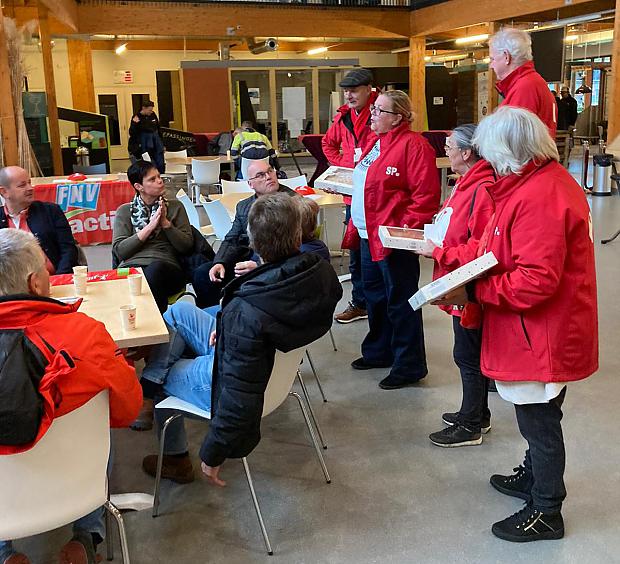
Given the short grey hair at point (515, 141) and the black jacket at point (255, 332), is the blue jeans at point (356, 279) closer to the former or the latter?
the black jacket at point (255, 332)

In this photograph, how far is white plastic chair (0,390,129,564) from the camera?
174cm

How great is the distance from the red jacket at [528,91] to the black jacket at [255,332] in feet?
6.81

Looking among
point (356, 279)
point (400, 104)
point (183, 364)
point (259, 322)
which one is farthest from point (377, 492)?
point (356, 279)

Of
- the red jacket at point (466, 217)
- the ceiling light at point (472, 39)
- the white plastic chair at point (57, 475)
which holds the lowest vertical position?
the white plastic chair at point (57, 475)

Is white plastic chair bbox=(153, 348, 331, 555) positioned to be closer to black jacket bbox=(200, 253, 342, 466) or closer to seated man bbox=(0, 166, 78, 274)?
black jacket bbox=(200, 253, 342, 466)

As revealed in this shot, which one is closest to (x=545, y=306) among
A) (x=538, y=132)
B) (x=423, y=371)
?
(x=538, y=132)

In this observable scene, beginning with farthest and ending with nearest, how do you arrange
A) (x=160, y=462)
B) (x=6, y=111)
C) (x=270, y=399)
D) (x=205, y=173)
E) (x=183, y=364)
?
(x=205, y=173)
(x=6, y=111)
(x=183, y=364)
(x=160, y=462)
(x=270, y=399)

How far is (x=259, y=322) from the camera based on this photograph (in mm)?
2232

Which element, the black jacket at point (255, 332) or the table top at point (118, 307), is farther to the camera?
the table top at point (118, 307)

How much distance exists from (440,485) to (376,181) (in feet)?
5.14

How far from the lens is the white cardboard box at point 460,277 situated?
2.17 meters

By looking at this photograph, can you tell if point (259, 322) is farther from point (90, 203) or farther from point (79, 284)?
point (90, 203)

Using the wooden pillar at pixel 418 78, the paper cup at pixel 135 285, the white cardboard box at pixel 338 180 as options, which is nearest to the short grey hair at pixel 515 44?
the white cardboard box at pixel 338 180

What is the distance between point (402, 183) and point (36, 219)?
2012mm
